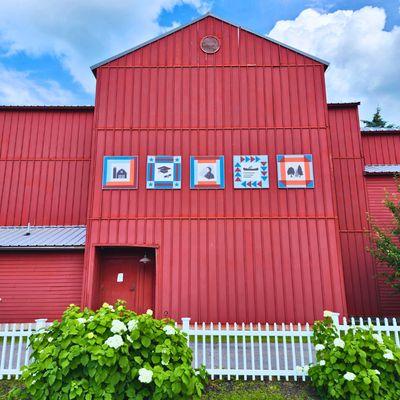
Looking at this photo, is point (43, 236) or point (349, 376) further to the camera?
point (43, 236)

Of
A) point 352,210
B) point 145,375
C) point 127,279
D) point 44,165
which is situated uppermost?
point 44,165

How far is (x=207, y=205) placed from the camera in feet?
37.7

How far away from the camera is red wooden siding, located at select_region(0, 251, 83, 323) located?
11258 millimetres

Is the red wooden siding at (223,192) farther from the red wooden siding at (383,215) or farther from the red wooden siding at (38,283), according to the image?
the red wooden siding at (383,215)

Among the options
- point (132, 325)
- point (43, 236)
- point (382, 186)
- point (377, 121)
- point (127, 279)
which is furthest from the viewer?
point (377, 121)

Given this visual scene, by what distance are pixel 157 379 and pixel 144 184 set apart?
26.6ft

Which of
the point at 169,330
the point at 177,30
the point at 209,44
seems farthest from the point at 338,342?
the point at 177,30

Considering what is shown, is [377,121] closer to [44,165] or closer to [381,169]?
[381,169]

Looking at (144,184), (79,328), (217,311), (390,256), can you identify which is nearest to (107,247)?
(144,184)

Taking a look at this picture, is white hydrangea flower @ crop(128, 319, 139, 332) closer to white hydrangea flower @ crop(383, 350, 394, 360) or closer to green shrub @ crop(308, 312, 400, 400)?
green shrub @ crop(308, 312, 400, 400)

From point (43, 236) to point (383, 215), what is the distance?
1337cm

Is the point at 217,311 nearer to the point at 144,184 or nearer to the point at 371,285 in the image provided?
the point at 144,184

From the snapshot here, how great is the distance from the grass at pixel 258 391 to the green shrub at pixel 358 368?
1.40 ft

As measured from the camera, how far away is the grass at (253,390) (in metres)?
5.43
